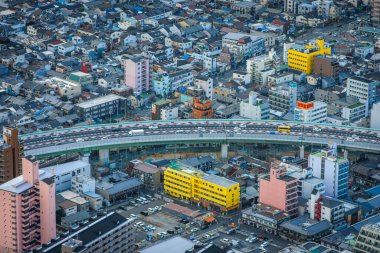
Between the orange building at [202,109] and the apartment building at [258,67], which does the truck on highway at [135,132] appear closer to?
the orange building at [202,109]

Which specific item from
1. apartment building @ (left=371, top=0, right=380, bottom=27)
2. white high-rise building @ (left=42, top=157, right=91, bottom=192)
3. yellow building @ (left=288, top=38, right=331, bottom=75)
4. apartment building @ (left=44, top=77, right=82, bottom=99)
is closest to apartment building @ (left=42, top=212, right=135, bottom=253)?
white high-rise building @ (left=42, top=157, right=91, bottom=192)


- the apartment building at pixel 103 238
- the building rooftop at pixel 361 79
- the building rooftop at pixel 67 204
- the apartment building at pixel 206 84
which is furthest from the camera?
the apartment building at pixel 206 84

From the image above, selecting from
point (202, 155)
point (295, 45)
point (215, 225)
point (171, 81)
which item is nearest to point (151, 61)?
point (171, 81)

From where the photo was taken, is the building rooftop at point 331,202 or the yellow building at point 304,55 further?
the yellow building at point 304,55

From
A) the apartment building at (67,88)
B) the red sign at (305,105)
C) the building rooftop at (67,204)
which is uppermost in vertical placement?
the red sign at (305,105)

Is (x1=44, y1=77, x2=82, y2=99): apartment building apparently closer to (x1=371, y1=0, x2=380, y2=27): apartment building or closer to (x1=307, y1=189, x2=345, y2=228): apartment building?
(x1=307, y1=189, x2=345, y2=228): apartment building

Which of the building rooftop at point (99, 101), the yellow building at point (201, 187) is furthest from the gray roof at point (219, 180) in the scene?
the building rooftop at point (99, 101)

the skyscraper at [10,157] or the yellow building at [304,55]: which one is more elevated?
the skyscraper at [10,157]

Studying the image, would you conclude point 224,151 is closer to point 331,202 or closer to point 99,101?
point 99,101
